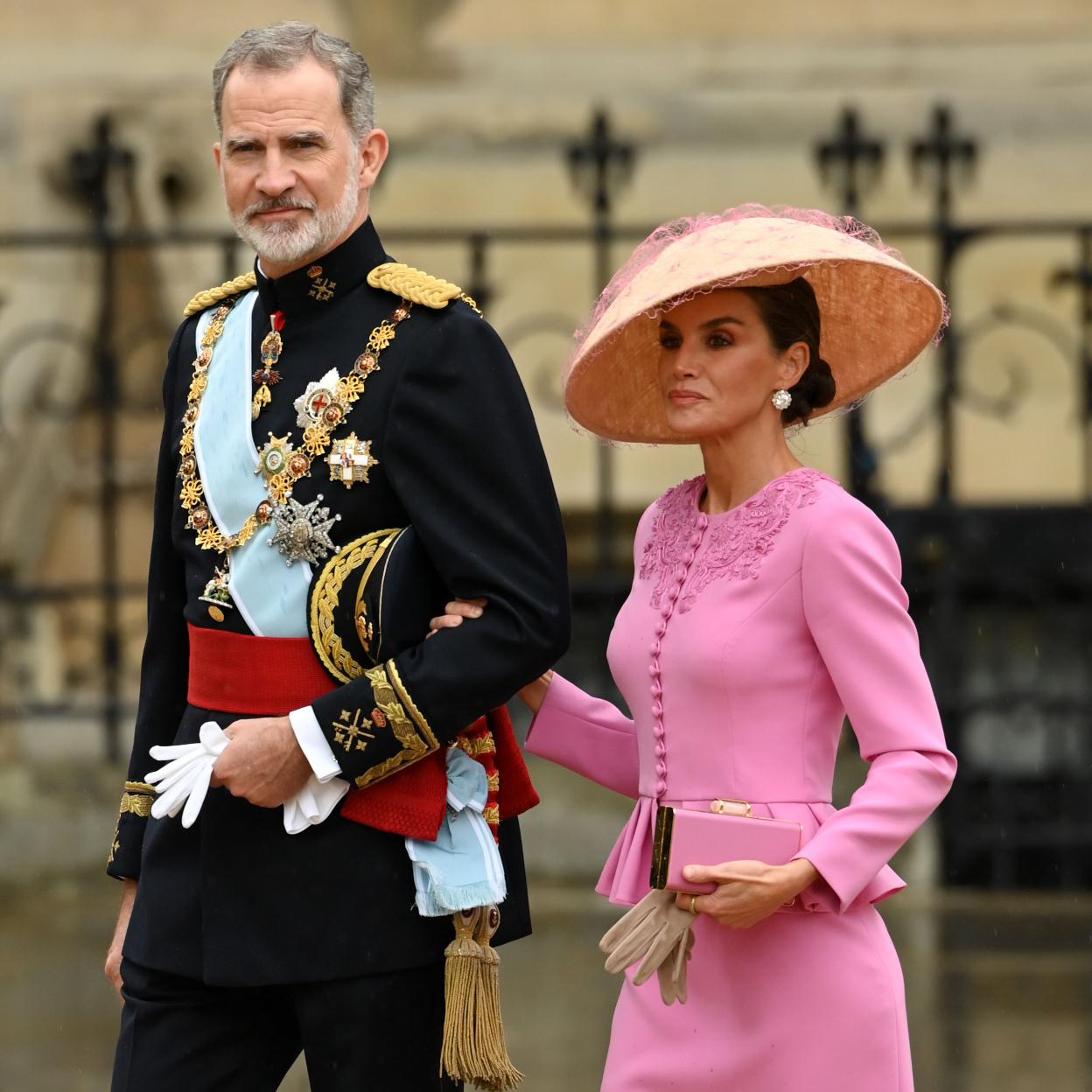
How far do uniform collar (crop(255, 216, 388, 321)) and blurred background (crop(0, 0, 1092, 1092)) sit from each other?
12.1 ft

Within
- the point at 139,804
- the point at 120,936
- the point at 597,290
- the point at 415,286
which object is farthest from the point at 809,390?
the point at 597,290

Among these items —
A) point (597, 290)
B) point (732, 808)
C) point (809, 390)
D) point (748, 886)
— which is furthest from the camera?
point (597, 290)

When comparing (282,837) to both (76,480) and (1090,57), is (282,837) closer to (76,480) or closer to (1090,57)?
(76,480)

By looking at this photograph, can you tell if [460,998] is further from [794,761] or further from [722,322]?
[722,322]

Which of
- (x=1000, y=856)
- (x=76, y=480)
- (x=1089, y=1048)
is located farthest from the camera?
(x=76, y=480)

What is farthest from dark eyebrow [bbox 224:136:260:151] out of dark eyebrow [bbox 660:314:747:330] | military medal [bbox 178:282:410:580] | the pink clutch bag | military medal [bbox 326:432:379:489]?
the pink clutch bag

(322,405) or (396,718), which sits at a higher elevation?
(322,405)

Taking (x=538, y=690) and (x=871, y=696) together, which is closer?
(x=871, y=696)

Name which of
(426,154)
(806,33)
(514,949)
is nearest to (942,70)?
(806,33)

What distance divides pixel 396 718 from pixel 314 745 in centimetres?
10

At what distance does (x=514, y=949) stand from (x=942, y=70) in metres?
3.86

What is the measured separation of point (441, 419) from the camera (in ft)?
9.21

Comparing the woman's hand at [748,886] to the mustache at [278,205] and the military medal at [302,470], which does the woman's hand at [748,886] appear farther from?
the mustache at [278,205]

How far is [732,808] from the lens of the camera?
2715 millimetres
